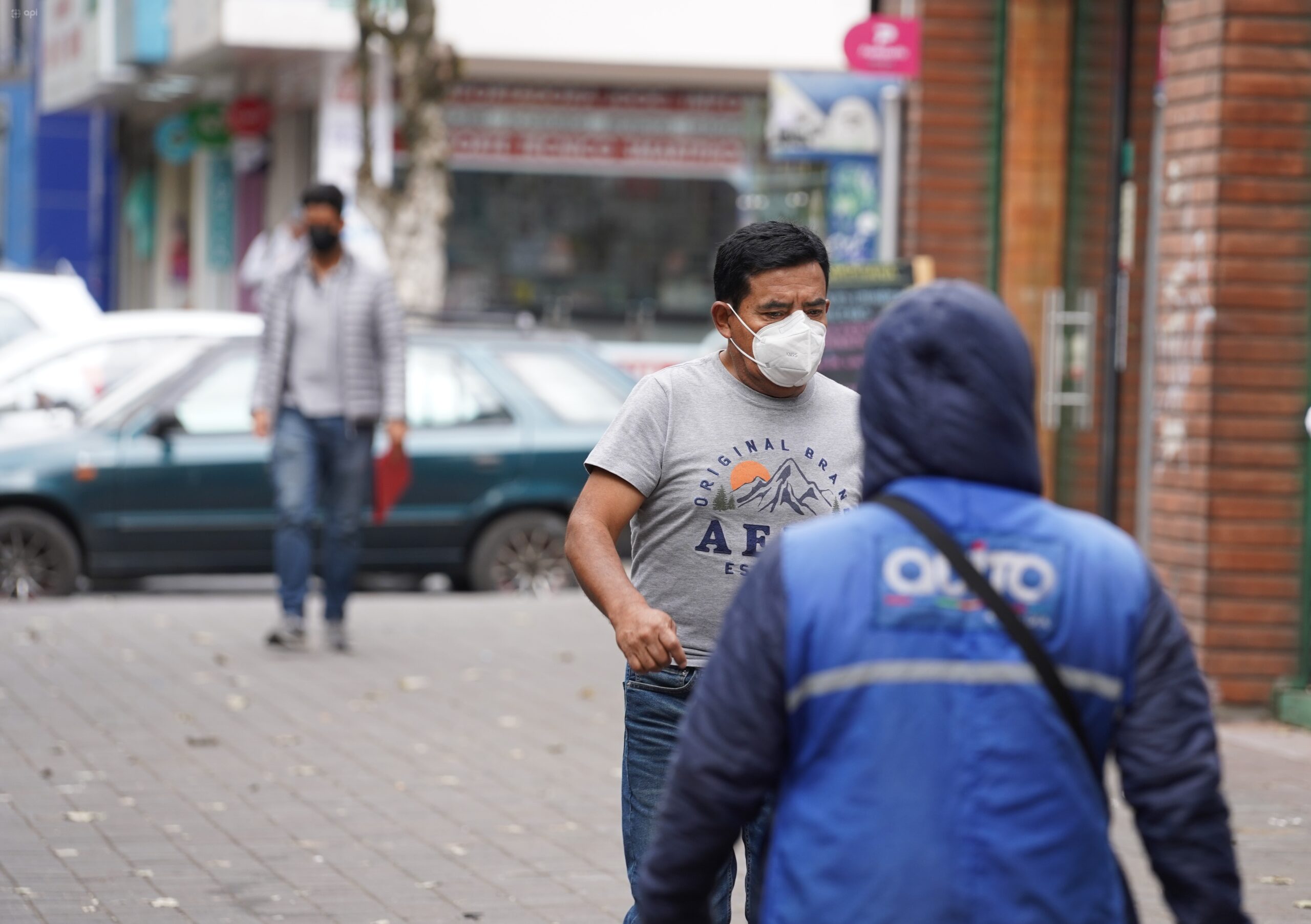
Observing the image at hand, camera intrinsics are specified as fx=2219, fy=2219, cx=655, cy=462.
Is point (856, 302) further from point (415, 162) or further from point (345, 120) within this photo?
point (345, 120)

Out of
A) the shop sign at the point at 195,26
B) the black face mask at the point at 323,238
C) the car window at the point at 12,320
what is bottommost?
the car window at the point at 12,320

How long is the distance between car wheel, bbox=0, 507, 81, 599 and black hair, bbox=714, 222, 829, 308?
8.19m

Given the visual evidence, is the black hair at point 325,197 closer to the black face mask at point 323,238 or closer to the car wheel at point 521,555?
the black face mask at point 323,238

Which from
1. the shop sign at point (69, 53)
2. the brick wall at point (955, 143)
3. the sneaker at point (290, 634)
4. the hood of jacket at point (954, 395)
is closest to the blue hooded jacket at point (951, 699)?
the hood of jacket at point (954, 395)

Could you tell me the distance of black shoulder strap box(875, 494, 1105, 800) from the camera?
2510 mm

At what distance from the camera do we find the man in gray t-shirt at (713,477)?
13.1ft

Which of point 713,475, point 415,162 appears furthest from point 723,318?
point 415,162

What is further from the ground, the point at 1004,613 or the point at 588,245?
the point at 588,245

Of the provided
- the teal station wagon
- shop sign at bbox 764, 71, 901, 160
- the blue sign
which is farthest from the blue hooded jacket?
the blue sign

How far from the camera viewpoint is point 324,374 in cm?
949

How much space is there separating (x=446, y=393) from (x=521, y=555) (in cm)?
99

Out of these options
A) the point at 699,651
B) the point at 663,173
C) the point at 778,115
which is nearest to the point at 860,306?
the point at 778,115

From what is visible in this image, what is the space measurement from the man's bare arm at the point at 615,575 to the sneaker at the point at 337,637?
594 cm

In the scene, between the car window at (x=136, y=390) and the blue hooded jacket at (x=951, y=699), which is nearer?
the blue hooded jacket at (x=951, y=699)
